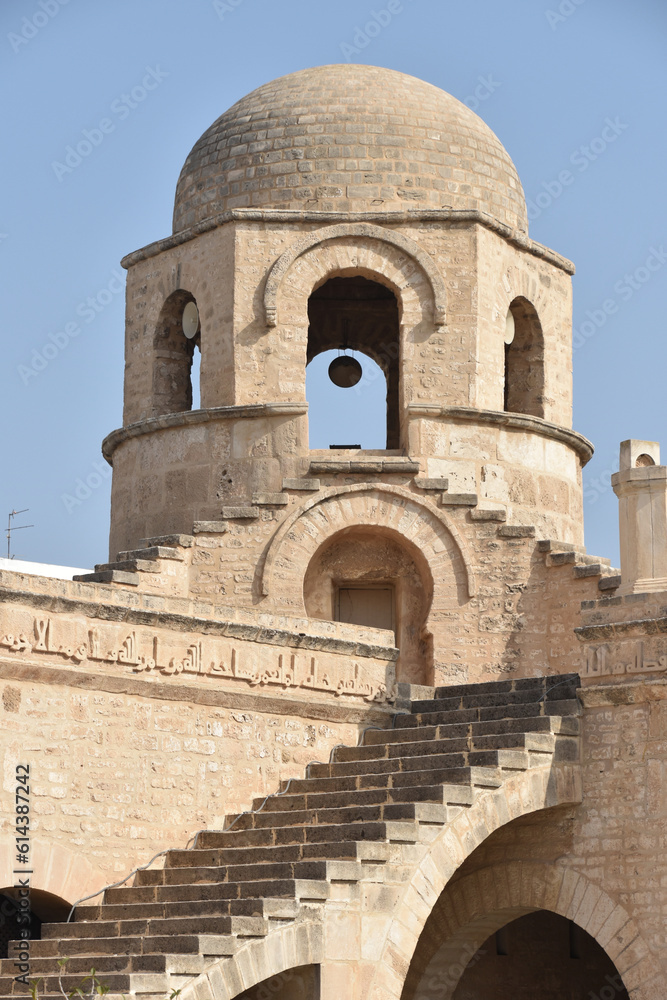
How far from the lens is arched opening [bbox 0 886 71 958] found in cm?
1588

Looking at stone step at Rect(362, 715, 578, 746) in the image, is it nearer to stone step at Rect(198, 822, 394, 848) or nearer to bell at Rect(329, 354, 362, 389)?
stone step at Rect(198, 822, 394, 848)

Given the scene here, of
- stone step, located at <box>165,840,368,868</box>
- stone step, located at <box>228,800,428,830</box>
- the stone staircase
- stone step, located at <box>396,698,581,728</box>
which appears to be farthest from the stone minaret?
stone step, located at <box>165,840,368,868</box>

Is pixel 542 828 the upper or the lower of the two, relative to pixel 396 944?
upper

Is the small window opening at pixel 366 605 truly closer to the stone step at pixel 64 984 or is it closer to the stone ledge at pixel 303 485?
the stone ledge at pixel 303 485

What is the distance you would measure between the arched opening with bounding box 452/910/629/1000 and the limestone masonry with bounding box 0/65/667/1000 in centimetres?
4

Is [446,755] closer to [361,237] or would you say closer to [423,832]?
[423,832]

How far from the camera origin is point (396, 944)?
15.3 meters

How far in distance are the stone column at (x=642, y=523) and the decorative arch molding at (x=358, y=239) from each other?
5051 mm

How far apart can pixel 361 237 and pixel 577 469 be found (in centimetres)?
427

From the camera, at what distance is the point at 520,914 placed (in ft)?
58.5

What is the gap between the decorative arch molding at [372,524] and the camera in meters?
21.3

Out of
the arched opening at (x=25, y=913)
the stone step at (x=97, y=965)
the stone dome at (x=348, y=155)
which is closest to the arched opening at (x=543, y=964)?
the arched opening at (x=25, y=913)

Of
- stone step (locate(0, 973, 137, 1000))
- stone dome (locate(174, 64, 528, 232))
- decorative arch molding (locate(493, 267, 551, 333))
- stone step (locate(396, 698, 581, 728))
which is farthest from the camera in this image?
decorative arch molding (locate(493, 267, 551, 333))

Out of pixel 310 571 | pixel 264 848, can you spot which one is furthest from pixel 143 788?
pixel 310 571
